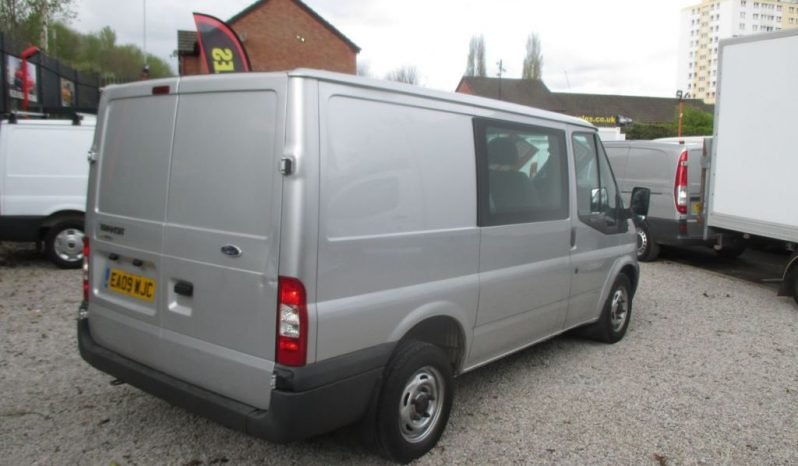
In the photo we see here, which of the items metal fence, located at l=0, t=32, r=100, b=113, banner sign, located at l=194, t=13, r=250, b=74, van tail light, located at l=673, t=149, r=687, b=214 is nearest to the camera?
van tail light, located at l=673, t=149, r=687, b=214

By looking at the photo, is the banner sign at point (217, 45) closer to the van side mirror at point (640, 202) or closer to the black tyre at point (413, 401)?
the van side mirror at point (640, 202)

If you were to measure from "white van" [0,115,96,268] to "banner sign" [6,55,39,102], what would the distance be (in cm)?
456

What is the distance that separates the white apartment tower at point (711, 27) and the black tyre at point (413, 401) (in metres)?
100

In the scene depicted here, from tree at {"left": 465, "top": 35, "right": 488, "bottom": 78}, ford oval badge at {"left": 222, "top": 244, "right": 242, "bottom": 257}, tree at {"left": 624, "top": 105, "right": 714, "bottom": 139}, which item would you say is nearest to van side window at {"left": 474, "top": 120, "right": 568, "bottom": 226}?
ford oval badge at {"left": 222, "top": 244, "right": 242, "bottom": 257}

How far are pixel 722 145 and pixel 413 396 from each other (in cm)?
675

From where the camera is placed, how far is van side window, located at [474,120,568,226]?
3850 mm

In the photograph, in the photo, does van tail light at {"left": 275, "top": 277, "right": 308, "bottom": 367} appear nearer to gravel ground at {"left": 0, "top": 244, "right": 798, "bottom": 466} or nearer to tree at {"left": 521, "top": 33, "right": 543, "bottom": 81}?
gravel ground at {"left": 0, "top": 244, "right": 798, "bottom": 466}

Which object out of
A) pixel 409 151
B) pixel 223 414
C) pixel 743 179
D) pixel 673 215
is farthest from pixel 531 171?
pixel 673 215

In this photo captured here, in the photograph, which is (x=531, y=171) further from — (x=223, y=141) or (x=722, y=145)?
(x=722, y=145)

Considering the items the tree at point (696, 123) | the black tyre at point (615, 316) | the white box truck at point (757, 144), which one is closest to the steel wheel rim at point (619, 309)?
the black tyre at point (615, 316)

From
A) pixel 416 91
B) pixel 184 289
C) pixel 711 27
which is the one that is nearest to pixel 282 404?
pixel 184 289

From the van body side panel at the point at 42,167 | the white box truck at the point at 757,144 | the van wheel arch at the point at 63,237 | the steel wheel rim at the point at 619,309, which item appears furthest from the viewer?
the van wheel arch at the point at 63,237

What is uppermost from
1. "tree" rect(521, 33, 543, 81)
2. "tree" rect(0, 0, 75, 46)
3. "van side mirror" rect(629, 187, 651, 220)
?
"tree" rect(521, 33, 543, 81)

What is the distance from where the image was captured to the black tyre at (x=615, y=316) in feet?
18.2
